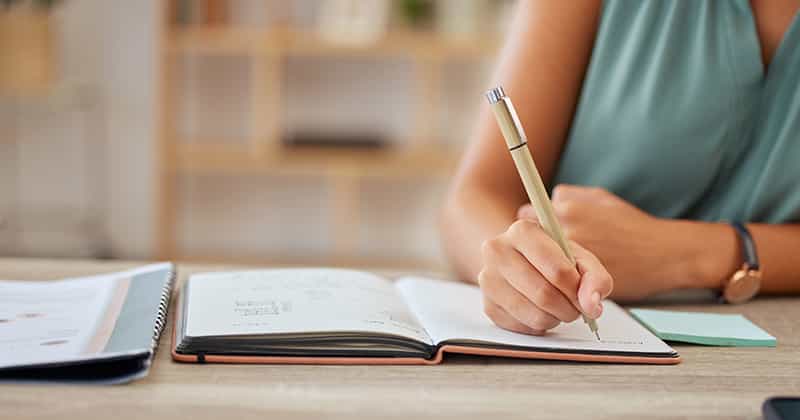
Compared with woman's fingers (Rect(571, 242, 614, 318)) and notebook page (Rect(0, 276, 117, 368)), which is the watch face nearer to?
woman's fingers (Rect(571, 242, 614, 318))

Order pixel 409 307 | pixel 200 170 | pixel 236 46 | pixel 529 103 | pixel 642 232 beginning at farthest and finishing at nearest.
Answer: pixel 200 170 < pixel 236 46 < pixel 529 103 < pixel 642 232 < pixel 409 307

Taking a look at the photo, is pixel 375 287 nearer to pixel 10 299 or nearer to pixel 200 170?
pixel 10 299

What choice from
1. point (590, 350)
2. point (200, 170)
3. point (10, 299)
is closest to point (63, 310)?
point (10, 299)

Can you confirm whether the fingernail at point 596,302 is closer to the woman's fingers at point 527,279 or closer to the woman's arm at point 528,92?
the woman's fingers at point 527,279

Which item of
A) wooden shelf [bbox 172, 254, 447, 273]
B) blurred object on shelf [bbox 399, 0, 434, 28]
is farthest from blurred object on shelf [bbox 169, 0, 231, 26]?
wooden shelf [bbox 172, 254, 447, 273]

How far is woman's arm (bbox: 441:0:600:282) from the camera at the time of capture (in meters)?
1.15

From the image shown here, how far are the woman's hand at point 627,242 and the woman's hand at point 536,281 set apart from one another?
0.67ft

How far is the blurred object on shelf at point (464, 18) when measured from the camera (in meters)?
Answer: 3.43

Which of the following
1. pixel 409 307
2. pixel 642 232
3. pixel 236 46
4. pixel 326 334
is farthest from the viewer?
pixel 236 46

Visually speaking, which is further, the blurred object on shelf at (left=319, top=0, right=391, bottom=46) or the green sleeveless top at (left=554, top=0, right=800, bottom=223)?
the blurred object on shelf at (left=319, top=0, right=391, bottom=46)

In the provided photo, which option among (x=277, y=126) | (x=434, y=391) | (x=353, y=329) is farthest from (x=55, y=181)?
(x=434, y=391)

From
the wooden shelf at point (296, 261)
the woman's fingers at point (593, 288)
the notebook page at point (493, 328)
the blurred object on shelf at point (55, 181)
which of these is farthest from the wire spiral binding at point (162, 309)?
the blurred object on shelf at point (55, 181)

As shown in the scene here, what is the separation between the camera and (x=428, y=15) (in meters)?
3.48

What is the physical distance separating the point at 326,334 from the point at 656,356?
251 millimetres
